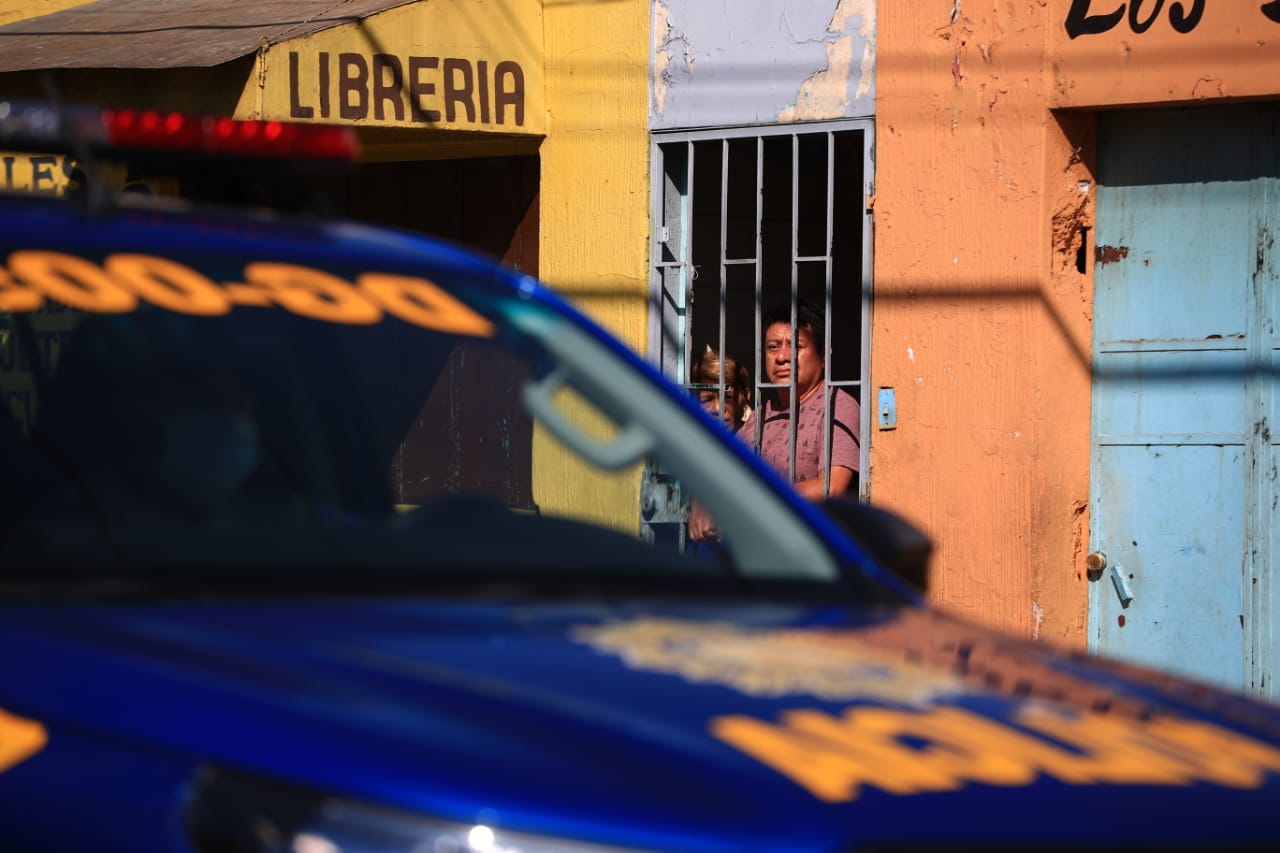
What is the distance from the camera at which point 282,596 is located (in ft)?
8.11

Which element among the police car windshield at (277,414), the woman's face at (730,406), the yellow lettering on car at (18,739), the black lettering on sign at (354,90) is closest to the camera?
the yellow lettering on car at (18,739)

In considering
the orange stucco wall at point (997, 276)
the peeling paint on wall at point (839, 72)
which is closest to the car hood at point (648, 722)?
the orange stucco wall at point (997, 276)

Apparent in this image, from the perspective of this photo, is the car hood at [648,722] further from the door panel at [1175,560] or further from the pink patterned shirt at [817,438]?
the pink patterned shirt at [817,438]

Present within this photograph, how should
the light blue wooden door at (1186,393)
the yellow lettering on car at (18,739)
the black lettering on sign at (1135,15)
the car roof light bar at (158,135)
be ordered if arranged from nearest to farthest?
1. the yellow lettering on car at (18,739)
2. the car roof light bar at (158,135)
3. the black lettering on sign at (1135,15)
4. the light blue wooden door at (1186,393)

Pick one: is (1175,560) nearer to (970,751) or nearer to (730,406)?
(730,406)

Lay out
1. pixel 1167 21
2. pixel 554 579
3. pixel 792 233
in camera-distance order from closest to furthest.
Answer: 1. pixel 554 579
2. pixel 1167 21
3. pixel 792 233

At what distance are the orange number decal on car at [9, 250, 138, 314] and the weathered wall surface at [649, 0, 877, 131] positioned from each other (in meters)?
6.76

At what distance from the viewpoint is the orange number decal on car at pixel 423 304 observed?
3014 mm

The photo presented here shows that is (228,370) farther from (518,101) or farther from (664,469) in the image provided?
(518,101)

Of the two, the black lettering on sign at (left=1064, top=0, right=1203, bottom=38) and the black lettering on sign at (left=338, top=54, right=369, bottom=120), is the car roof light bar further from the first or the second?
the black lettering on sign at (left=338, top=54, right=369, bottom=120)

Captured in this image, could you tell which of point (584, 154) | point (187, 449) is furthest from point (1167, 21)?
point (187, 449)

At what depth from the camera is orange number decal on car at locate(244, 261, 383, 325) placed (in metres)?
2.94

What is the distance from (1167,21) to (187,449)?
21.1 ft

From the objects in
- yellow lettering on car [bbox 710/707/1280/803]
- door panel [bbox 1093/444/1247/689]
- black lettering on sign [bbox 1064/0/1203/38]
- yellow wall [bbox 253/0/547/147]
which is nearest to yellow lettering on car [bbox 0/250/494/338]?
yellow lettering on car [bbox 710/707/1280/803]
